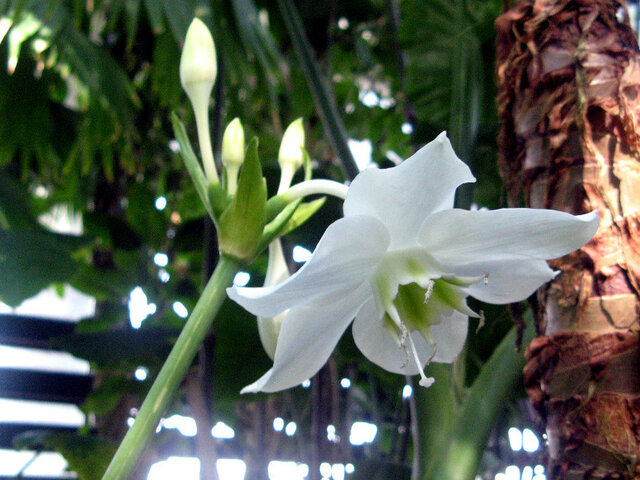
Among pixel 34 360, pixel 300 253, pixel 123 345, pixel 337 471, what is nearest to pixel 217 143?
pixel 300 253

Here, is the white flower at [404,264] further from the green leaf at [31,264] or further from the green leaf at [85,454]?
the green leaf at [31,264]

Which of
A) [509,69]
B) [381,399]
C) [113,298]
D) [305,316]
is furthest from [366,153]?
[305,316]

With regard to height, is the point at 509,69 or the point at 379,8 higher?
the point at 379,8

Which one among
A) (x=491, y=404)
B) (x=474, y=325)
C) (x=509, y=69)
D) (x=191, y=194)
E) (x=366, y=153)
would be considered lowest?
(x=491, y=404)

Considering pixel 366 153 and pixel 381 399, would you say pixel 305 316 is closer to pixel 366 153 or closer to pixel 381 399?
pixel 381 399

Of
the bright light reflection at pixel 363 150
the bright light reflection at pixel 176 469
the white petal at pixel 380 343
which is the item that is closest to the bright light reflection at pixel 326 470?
the bright light reflection at pixel 176 469

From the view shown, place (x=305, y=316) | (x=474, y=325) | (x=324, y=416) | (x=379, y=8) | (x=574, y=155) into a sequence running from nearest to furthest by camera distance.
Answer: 1. (x=305, y=316)
2. (x=574, y=155)
3. (x=474, y=325)
4. (x=324, y=416)
5. (x=379, y=8)

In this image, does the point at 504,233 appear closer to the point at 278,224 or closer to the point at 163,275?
the point at 278,224
